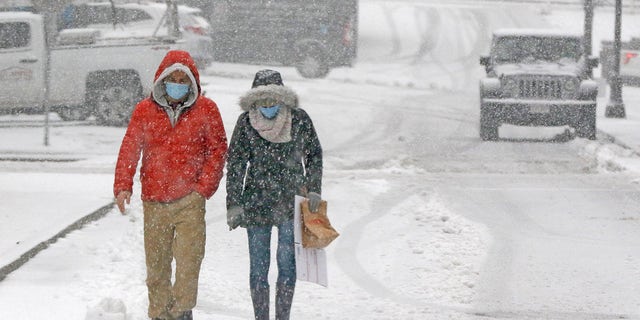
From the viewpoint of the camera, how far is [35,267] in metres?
8.79

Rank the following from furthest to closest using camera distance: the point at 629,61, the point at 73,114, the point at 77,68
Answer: the point at 629,61 → the point at 73,114 → the point at 77,68

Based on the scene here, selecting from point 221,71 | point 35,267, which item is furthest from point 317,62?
point 35,267

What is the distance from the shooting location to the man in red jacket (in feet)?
21.7

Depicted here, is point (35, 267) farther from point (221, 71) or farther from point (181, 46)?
point (221, 71)

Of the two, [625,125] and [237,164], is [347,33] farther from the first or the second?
[237,164]

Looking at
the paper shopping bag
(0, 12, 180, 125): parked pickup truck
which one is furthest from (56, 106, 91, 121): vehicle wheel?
the paper shopping bag

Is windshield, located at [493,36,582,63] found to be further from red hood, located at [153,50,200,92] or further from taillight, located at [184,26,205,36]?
red hood, located at [153,50,200,92]

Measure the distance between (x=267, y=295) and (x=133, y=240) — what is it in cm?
343

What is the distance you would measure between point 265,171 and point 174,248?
0.69 metres

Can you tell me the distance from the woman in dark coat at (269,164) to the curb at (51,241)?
2.49m

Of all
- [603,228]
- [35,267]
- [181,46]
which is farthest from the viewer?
[181,46]

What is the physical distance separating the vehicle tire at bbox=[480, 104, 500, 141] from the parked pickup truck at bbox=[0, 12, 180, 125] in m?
5.46

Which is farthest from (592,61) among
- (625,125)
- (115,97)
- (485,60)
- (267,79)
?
(267,79)

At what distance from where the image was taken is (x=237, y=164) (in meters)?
6.74
